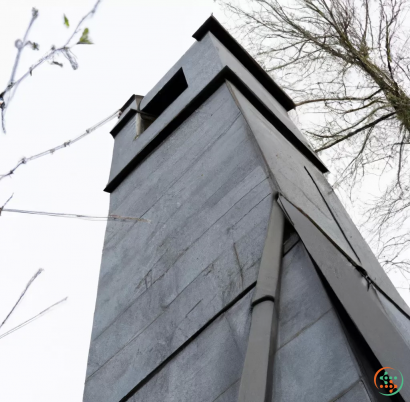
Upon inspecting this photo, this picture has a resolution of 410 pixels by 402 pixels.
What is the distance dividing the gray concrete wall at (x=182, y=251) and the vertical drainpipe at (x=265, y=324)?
0.50 ft

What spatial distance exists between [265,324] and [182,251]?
64.6 inches

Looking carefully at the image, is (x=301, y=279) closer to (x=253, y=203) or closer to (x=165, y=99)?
(x=253, y=203)

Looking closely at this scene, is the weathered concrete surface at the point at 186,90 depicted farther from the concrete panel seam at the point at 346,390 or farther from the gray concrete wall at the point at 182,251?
the concrete panel seam at the point at 346,390

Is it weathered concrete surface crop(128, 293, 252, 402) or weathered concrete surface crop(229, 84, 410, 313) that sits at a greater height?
weathered concrete surface crop(229, 84, 410, 313)

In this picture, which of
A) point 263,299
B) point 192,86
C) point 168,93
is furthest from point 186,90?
point 263,299

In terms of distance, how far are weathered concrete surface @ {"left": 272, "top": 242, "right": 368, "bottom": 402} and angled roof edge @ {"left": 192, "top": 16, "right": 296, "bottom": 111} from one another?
207 inches

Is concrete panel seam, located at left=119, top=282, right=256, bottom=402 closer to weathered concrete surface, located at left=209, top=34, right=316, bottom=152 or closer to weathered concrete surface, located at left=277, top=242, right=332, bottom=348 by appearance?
weathered concrete surface, located at left=277, top=242, right=332, bottom=348

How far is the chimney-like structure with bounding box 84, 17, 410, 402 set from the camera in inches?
115

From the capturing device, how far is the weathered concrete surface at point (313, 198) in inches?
179

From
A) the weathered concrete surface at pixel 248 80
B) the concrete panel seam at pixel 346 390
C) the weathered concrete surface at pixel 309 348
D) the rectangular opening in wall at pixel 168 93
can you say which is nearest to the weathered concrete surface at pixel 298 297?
the weathered concrete surface at pixel 309 348

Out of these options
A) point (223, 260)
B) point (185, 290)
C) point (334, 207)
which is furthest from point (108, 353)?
point (334, 207)
